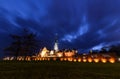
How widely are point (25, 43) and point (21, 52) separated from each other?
3.22 m

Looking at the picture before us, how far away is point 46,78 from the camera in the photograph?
11.0 meters

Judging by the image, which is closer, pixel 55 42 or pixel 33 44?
pixel 33 44

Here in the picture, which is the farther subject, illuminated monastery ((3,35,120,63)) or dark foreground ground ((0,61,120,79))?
illuminated monastery ((3,35,120,63))

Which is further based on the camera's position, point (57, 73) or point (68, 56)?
point (68, 56)

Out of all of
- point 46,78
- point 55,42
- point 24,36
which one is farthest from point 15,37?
point 55,42

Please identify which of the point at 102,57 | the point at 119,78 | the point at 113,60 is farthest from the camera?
the point at 102,57

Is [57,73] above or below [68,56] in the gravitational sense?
below

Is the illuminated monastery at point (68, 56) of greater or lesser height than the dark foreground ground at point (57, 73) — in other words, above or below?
above

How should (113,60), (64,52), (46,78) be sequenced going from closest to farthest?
(46,78) → (113,60) → (64,52)

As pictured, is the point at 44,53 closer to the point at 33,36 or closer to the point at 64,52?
the point at 64,52

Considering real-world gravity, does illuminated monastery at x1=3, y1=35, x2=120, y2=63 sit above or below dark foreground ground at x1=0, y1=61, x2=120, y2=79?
above

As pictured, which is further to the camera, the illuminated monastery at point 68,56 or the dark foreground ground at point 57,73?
the illuminated monastery at point 68,56

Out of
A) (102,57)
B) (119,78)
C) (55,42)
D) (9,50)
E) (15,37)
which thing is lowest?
(119,78)

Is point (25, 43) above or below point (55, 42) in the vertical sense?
below
